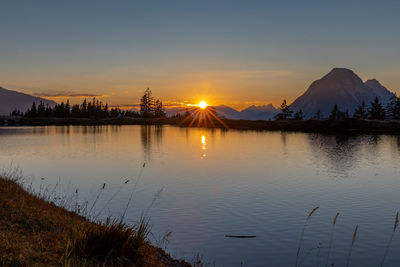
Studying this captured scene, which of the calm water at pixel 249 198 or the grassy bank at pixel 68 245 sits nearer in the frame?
the grassy bank at pixel 68 245

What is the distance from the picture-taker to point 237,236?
1469 centimetres

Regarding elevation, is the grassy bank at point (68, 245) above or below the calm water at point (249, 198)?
above

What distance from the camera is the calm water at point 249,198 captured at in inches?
539

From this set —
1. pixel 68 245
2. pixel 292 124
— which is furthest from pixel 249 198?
pixel 292 124

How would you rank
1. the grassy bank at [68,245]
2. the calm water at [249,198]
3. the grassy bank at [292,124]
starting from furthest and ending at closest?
the grassy bank at [292,124] < the calm water at [249,198] < the grassy bank at [68,245]

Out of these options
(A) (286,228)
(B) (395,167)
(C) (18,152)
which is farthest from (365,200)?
(C) (18,152)

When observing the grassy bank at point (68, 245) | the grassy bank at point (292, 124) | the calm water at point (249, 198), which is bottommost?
the calm water at point (249, 198)

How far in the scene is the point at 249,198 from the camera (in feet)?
72.7

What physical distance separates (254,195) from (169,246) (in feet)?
35.1

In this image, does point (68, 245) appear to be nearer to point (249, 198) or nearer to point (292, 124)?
point (249, 198)

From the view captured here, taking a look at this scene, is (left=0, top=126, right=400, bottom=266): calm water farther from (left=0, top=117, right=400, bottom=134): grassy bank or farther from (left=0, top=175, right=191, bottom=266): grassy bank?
(left=0, top=117, right=400, bottom=134): grassy bank

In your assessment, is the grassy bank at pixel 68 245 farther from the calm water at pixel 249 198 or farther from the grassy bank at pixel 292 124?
the grassy bank at pixel 292 124

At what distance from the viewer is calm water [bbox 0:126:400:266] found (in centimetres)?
1368

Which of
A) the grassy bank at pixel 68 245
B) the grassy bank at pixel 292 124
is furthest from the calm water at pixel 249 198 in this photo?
the grassy bank at pixel 292 124
